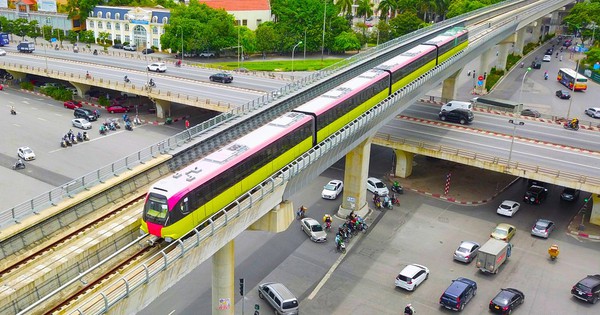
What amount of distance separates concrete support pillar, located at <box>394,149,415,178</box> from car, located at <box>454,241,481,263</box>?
16112 millimetres

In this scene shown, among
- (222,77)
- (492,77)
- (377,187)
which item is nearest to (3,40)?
(222,77)

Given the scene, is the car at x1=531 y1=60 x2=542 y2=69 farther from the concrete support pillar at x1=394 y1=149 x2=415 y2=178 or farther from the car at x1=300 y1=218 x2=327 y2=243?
the car at x1=300 y1=218 x2=327 y2=243

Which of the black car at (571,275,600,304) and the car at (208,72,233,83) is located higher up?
the car at (208,72,233,83)

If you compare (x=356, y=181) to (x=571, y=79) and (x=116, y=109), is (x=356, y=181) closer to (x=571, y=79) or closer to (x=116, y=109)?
(x=116, y=109)

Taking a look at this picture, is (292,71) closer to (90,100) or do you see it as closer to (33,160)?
(90,100)

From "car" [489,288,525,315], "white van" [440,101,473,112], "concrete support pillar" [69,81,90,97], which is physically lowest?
"car" [489,288,525,315]

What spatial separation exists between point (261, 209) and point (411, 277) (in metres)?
13.1

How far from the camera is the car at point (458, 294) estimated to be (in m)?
36.3

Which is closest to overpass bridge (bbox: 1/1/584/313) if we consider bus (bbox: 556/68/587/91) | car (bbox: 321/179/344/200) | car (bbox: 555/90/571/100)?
car (bbox: 321/179/344/200)

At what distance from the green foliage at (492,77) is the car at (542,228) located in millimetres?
50489

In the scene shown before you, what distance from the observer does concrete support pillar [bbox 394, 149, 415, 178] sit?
5919 centimetres

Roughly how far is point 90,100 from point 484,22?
68.4 m

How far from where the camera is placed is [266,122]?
136 feet

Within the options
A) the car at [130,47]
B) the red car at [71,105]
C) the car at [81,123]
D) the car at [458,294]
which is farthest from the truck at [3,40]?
the car at [458,294]
